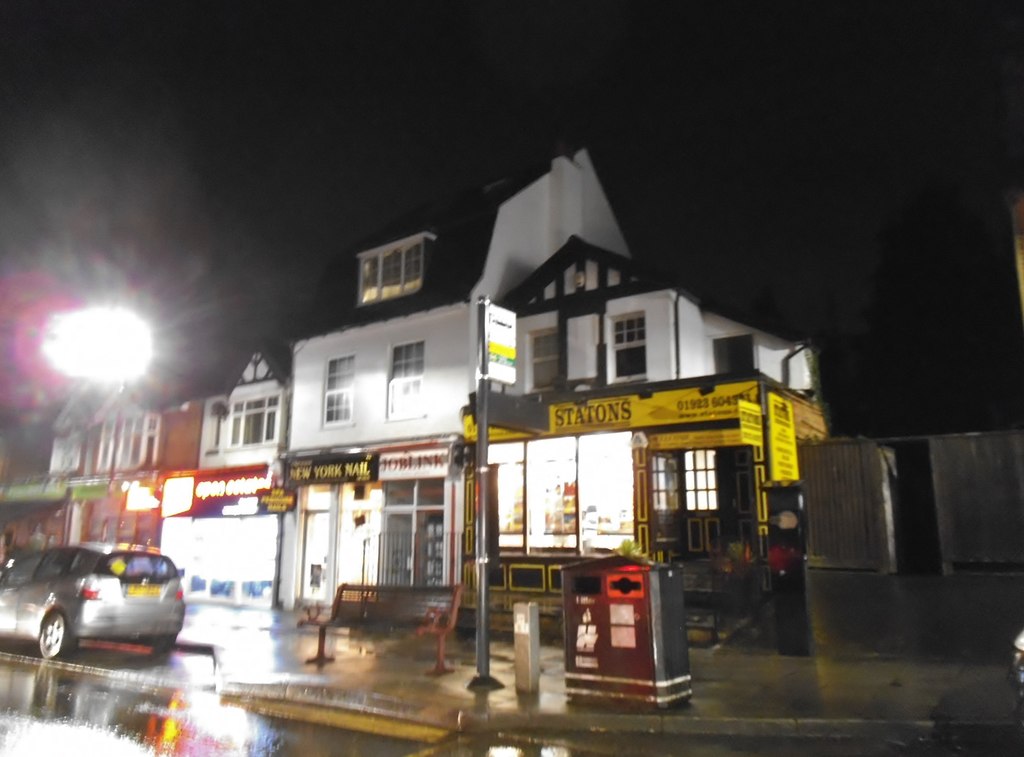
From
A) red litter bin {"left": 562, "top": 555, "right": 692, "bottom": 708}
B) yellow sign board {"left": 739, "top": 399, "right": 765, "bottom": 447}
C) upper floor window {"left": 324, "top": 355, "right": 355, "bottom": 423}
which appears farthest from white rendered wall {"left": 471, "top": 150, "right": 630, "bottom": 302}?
red litter bin {"left": 562, "top": 555, "right": 692, "bottom": 708}

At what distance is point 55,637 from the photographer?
11844 millimetres

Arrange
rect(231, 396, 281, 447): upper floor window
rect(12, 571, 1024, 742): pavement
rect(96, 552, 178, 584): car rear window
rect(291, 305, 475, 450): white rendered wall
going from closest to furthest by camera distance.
→ rect(12, 571, 1024, 742): pavement
rect(96, 552, 178, 584): car rear window
rect(291, 305, 475, 450): white rendered wall
rect(231, 396, 281, 447): upper floor window

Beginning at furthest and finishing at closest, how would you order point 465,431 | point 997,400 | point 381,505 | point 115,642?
point 997,400
point 381,505
point 465,431
point 115,642

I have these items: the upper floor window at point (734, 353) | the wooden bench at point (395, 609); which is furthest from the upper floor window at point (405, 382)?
the upper floor window at point (734, 353)

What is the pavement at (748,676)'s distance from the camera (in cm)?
739

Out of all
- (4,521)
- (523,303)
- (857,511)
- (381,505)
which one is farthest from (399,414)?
(4,521)

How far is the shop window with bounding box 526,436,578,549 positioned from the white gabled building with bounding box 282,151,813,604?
30mm

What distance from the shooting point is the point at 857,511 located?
50.3ft

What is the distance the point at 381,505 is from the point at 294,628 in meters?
3.90

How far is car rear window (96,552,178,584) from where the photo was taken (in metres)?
12.0

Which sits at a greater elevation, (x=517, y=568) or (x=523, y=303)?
(x=523, y=303)

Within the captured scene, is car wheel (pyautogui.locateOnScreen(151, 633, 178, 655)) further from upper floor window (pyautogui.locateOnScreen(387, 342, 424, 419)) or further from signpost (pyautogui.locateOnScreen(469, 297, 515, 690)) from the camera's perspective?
upper floor window (pyautogui.locateOnScreen(387, 342, 424, 419))

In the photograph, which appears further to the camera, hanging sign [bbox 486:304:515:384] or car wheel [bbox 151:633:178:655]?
car wheel [bbox 151:633:178:655]

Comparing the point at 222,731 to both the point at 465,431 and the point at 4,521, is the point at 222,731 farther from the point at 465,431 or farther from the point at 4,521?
the point at 4,521
